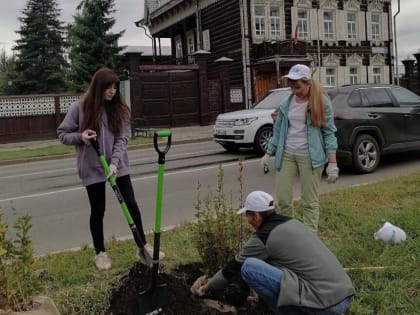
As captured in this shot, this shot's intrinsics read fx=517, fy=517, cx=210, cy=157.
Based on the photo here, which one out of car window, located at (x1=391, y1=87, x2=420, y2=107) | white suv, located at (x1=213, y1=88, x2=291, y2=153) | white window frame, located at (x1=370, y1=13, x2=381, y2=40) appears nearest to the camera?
car window, located at (x1=391, y1=87, x2=420, y2=107)

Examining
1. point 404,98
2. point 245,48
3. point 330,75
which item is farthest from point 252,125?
point 330,75

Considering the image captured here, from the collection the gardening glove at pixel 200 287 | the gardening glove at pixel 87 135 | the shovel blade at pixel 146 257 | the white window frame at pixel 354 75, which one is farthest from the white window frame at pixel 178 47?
the gardening glove at pixel 200 287

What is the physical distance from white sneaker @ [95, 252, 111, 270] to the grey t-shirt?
186 cm

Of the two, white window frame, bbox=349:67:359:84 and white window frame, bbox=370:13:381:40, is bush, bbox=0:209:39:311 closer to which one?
white window frame, bbox=349:67:359:84

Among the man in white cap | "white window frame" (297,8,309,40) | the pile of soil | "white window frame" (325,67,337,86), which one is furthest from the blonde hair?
"white window frame" (325,67,337,86)

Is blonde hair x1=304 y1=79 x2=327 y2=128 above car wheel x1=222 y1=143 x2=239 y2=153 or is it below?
above

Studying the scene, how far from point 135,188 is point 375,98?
491cm

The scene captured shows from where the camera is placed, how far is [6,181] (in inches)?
470

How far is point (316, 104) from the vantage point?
14.5 ft

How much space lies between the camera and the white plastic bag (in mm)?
4812

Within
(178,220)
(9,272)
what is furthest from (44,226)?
(9,272)

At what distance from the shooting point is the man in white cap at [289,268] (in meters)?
3.08

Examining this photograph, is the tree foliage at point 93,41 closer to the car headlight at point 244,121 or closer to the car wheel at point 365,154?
the car headlight at point 244,121

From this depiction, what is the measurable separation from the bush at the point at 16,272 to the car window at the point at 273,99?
34.8ft
